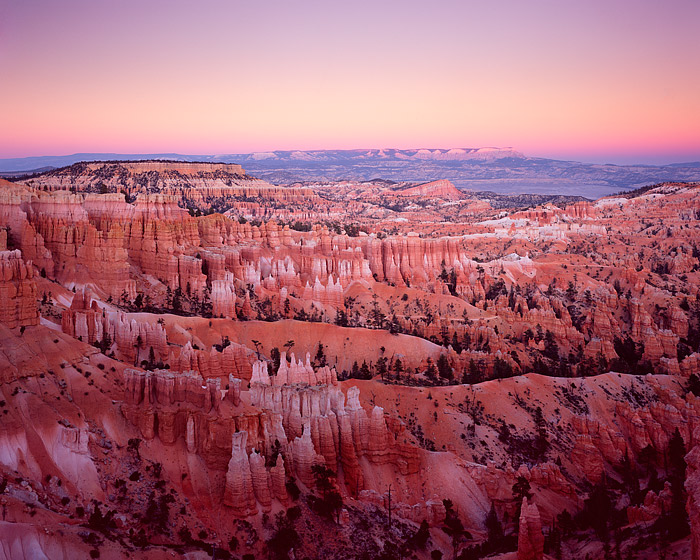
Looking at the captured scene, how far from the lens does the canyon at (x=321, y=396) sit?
25.9 m

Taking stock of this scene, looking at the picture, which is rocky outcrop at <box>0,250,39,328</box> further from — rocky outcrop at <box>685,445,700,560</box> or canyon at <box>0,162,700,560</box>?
rocky outcrop at <box>685,445,700,560</box>

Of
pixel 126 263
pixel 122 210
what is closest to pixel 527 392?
pixel 126 263

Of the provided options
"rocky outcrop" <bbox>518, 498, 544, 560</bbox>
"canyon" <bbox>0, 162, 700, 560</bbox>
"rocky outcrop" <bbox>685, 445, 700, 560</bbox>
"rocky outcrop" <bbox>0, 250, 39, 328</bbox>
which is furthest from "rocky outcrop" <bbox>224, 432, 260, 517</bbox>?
"rocky outcrop" <bbox>685, 445, 700, 560</bbox>

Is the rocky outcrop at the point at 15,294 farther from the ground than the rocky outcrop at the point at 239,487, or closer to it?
farther from the ground

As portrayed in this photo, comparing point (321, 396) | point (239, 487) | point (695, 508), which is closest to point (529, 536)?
point (239, 487)

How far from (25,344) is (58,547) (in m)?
12.3

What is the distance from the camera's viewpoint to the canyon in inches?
1021

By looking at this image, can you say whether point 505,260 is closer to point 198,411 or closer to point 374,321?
A: point 374,321

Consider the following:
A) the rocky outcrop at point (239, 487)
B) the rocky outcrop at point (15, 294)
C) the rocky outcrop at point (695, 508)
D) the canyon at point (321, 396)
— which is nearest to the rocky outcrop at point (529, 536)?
the canyon at point (321, 396)

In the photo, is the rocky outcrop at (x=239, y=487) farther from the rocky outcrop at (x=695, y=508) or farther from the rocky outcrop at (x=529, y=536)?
the rocky outcrop at (x=695, y=508)

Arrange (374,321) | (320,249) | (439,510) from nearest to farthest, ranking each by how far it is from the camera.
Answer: (439,510), (374,321), (320,249)

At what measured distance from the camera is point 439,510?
31.6 meters

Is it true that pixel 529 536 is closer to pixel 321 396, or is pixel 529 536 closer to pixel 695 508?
pixel 695 508

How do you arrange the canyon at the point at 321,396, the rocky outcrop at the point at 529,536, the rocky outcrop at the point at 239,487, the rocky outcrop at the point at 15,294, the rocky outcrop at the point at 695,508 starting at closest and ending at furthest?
the rocky outcrop at the point at 695,508 → the rocky outcrop at the point at 529,536 → the canyon at the point at 321,396 → the rocky outcrop at the point at 239,487 → the rocky outcrop at the point at 15,294
